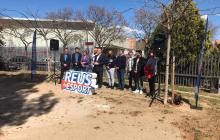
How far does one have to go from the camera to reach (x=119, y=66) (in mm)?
17312

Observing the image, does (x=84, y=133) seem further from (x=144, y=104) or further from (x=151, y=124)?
(x=144, y=104)

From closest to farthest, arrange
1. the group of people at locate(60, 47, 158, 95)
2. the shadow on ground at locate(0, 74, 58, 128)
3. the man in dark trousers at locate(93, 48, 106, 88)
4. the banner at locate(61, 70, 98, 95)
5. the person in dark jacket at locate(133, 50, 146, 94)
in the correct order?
the shadow on ground at locate(0, 74, 58, 128)
the banner at locate(61, 70, 98, 95)
the group of people at locate(60, 47, 158, 95)
the person in dark jacket at locate(133, 50, 146, 94)
the man in dark trousers at locate(93, 48, 106, 88)

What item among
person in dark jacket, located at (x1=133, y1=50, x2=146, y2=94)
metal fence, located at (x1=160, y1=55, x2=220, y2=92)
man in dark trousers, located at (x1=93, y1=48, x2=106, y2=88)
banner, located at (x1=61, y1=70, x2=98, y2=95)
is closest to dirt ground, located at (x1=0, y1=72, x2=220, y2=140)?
banner, located at (x1=61, y1=70, x2=98, y2=95)

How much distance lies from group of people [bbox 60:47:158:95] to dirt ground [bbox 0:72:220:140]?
1016 millimetres

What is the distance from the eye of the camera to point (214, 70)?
850 inches

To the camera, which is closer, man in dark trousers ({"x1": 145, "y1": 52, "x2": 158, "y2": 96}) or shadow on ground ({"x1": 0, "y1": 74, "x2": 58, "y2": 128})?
shadow on ground ({"x1": 0, "y1": 74, "x2": 58, "y2": 128})

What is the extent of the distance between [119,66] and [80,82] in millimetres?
2349

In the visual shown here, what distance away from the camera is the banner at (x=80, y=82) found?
50.1 ft

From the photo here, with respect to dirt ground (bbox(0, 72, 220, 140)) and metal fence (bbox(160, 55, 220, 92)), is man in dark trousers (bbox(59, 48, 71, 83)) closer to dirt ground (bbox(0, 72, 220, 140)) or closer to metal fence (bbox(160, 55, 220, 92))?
dirt ground (bbox(0, 72, 220, 140))

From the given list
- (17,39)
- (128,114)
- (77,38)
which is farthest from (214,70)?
(17,39)

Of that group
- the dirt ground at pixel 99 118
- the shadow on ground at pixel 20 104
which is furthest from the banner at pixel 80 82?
the shadow on ground at pixel 20 104

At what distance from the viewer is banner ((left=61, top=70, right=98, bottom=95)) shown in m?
15.3

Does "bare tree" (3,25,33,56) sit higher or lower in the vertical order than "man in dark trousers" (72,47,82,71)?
higher

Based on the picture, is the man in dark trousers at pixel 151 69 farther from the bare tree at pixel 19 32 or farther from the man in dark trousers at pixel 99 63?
the bare tree at pixel 19 32
